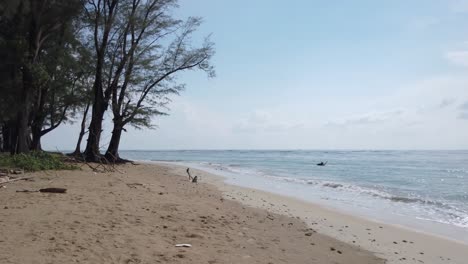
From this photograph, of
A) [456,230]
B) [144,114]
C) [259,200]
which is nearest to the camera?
[456,230]

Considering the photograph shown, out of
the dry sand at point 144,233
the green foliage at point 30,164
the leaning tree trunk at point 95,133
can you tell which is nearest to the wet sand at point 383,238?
the dry sand at point 144,233

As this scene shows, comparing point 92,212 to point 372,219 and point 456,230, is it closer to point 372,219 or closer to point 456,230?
point 372,219

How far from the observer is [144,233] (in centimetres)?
665

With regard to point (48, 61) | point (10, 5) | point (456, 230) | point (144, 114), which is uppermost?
point (10, 5)

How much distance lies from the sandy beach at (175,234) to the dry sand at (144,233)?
0.01m

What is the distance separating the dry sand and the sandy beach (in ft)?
0.05

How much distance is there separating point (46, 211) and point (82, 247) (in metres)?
2.25

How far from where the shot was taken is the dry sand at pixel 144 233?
549 cm

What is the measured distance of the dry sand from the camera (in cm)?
549

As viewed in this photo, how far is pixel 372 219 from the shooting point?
1153 cm

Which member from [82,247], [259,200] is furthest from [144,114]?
[82,247]

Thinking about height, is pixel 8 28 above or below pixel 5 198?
above

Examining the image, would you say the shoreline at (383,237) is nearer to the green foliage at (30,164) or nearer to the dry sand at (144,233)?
the dry sand at (144,233)

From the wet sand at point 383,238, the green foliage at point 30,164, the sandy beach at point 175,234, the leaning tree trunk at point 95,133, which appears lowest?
the wet sand at point 383,238
